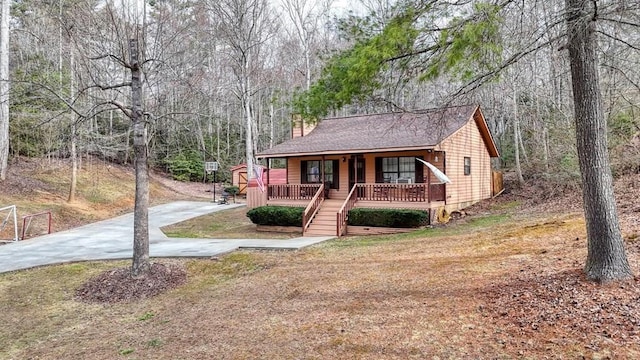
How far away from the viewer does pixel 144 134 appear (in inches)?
319

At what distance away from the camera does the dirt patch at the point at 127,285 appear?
7488 mm

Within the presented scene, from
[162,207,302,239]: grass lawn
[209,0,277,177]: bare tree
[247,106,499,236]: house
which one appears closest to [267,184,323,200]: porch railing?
[247,106,499,236]: house

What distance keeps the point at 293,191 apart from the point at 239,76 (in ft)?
36.1

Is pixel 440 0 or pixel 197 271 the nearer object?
pixel 440 0

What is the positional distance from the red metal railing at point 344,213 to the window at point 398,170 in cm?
182

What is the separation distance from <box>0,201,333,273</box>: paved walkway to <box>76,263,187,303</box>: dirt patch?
5.45 ft

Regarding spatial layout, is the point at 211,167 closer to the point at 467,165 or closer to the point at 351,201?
the point at 351,201

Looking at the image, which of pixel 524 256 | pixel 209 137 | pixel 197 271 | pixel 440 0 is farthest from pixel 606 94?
pixel 209 137

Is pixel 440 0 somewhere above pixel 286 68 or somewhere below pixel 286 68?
below

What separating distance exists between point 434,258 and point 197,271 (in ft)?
17.2

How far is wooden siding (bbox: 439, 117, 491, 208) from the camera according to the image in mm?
16291

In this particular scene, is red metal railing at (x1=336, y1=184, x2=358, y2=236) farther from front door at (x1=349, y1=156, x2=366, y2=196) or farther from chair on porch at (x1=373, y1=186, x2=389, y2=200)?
front door at (x1=349, y1=156, x2=366, y2=196)

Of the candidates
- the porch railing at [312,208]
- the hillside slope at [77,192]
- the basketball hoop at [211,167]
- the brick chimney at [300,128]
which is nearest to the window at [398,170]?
the porch railing at [312,208]

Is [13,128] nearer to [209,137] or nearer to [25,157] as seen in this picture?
[25,157]
